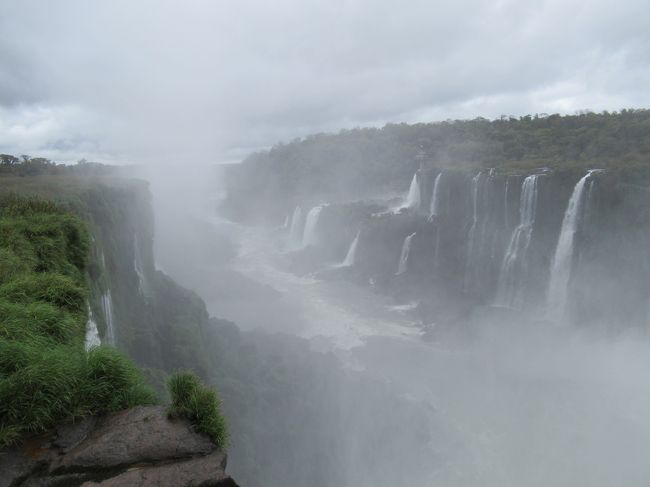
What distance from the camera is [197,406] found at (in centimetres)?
435

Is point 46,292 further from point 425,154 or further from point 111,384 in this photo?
point 425,154

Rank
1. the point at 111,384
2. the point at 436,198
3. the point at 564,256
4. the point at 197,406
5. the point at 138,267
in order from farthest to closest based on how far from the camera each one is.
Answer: the point at 436,198, the point at 564,256, the point at 138,267, the point at 111,384, the point at 197,406

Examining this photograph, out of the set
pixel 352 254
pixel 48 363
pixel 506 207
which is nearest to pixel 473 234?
pixel 506 207

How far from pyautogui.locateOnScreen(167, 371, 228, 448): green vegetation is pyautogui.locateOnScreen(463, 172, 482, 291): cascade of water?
32406mm

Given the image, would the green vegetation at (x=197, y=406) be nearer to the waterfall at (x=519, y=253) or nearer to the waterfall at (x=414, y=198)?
the waterfall at (x=519, y=253)

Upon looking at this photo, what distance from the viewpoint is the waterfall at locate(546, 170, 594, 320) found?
26.8 metres

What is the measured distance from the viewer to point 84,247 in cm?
995

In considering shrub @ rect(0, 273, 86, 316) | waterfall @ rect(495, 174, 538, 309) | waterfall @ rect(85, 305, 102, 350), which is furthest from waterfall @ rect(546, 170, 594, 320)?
shrub @ rect(0, 273, 86, 316)

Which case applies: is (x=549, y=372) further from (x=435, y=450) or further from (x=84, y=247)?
(x=84, y=247)

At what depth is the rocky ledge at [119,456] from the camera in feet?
12.0

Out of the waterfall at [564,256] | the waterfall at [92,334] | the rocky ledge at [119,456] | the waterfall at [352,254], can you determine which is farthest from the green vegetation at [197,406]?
the waterfall at [352,254]

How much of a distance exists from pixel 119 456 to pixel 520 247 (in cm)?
3004

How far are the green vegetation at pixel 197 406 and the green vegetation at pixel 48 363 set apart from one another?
57 cm

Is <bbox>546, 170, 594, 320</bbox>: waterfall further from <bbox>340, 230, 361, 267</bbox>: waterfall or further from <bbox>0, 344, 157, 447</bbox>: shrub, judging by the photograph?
<bbox>0, 344, 157, 447</bbox>: shrub
